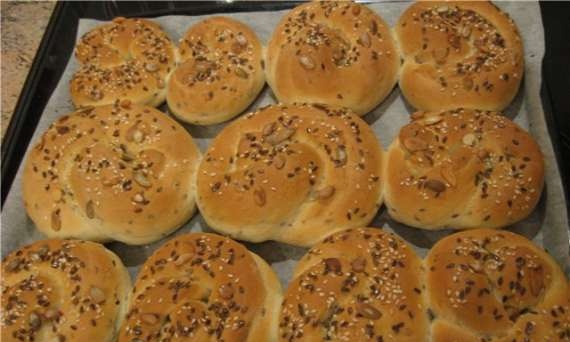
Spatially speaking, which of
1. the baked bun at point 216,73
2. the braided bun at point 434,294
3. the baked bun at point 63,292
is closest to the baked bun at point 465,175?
the braided bun at point 434,294

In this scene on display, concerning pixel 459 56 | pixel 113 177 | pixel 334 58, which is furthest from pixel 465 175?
pixel 113 177

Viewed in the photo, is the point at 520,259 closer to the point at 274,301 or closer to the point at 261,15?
the point at 274,301

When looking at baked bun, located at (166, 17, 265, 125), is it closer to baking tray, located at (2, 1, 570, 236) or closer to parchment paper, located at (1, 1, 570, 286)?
parchment paper, located at (1, 1, 570, 286)

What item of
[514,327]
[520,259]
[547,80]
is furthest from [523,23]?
[514,327]

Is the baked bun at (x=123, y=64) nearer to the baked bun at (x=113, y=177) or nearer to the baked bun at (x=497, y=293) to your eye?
the baked bun at (x=113, y=177)

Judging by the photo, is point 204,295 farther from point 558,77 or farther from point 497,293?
point 558,77

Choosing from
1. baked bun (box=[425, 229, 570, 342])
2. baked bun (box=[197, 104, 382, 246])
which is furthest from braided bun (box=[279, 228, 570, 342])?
baked bun (box=[197, 104, 382, 246])
